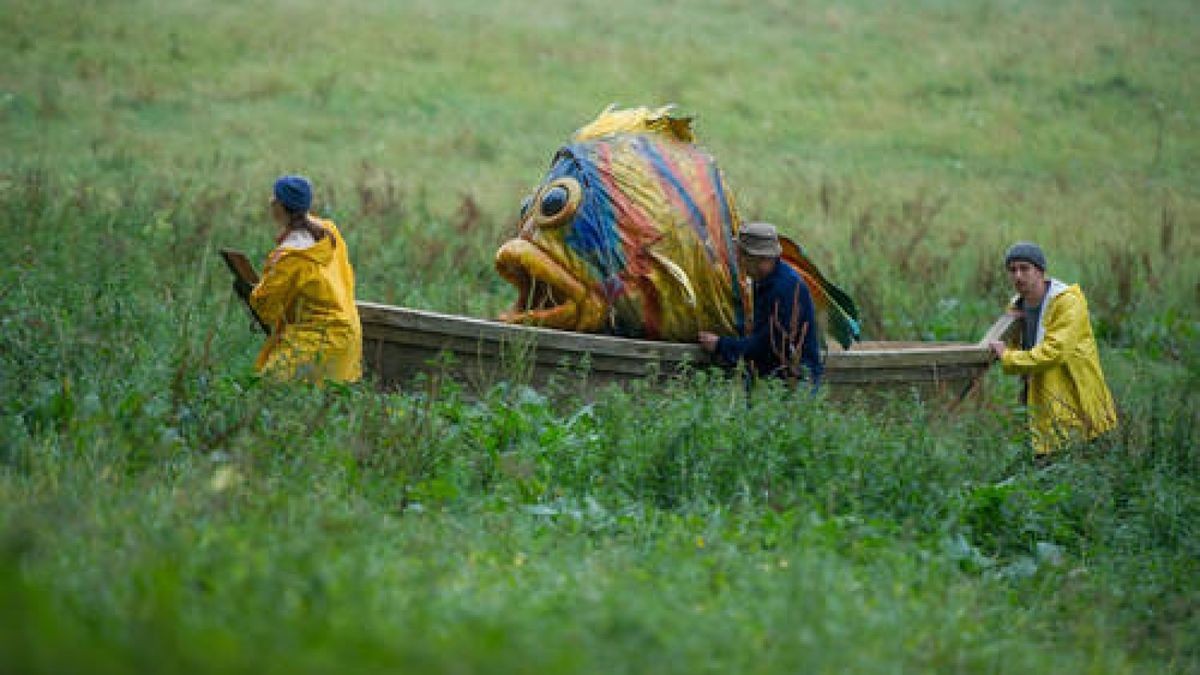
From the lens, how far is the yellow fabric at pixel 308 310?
276 inches

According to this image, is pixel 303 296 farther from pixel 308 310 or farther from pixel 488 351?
pixel 488 351

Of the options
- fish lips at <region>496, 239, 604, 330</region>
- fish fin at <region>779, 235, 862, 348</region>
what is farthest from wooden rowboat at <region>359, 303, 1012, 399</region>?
fish fin at <region>779, 235, 862, 348</region>

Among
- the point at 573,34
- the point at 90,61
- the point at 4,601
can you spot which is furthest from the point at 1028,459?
the point at 573,34

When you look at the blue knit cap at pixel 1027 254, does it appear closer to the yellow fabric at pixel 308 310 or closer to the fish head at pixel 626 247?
the fish head at pixel 626 247

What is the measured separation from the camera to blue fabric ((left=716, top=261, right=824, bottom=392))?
7.35 metres

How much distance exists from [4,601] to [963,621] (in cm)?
310

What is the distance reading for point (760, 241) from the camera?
734cm

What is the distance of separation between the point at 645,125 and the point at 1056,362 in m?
2.69

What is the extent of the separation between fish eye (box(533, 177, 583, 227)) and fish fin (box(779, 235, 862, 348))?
135 cm

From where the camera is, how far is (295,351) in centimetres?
691

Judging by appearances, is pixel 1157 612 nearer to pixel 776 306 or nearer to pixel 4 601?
pixel 776 306

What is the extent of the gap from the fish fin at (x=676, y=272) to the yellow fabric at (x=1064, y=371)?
1.76 metres

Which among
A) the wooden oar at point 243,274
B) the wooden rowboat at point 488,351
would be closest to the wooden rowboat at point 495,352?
the wooden rowboat at point 488,351

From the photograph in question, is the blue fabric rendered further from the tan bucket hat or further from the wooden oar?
the wooden oar
